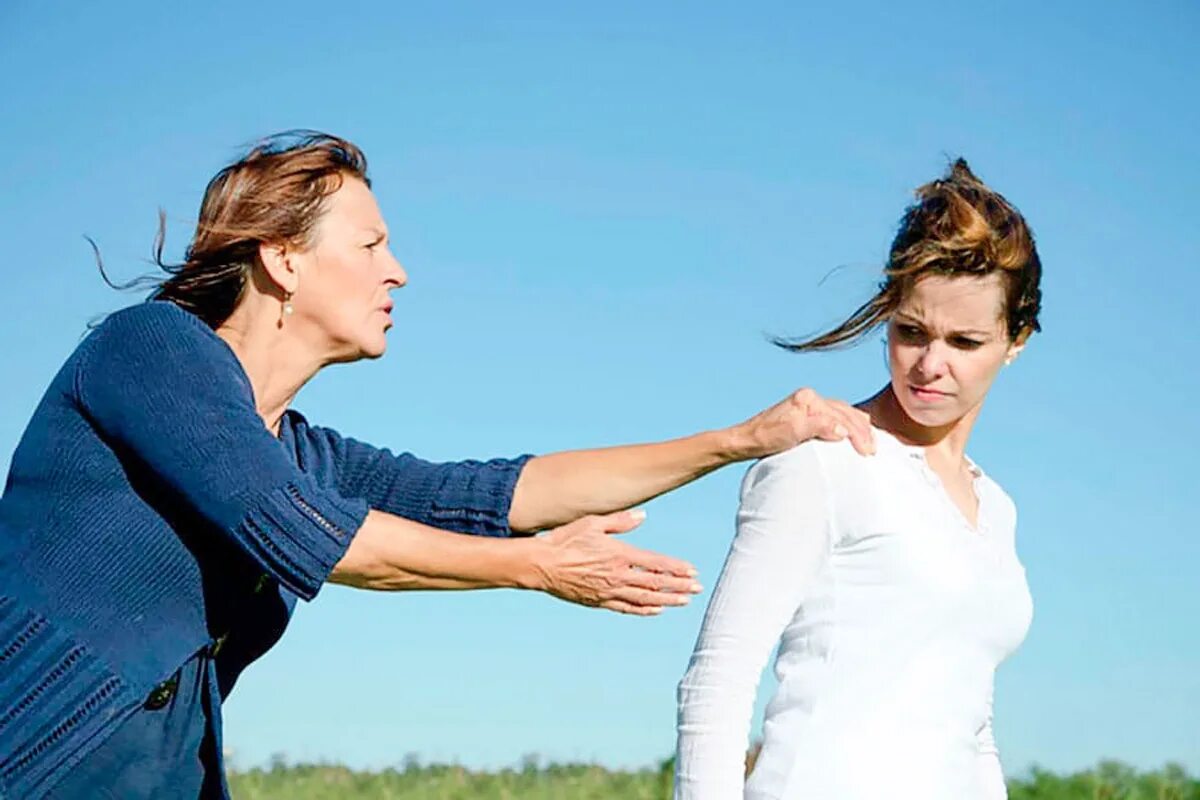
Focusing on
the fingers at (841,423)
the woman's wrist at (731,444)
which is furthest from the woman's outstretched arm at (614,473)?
the fingers at (841,423)

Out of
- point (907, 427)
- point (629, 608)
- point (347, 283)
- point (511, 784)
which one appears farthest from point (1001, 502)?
point (511, 784)

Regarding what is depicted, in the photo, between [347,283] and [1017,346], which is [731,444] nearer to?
[1017,346]

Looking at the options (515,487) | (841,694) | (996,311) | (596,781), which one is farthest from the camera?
(596,781)

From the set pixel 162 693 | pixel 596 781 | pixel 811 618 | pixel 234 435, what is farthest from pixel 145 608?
pixel 596 781

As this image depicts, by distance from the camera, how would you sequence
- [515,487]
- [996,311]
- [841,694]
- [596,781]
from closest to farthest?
1. [841,694]
2. [996,311]
3. [515,487]
4. [596,781]

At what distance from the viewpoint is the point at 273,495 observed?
3.31 metres

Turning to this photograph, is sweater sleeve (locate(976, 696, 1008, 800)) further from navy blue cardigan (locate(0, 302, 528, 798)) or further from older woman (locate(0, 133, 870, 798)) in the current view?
navy blue cardigan (locate(0, 302, 528, 798))

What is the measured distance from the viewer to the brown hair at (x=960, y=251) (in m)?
3.55

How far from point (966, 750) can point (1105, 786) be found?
14.1ft

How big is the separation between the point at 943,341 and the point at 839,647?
68cm

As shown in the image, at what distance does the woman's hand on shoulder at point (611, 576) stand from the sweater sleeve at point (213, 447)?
40cm

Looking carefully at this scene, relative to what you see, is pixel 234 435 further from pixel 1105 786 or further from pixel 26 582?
pixel 1105 786

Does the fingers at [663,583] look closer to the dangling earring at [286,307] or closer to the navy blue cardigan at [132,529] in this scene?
the navy blue cardigan at [132,529]

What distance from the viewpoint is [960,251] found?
11.6 ft
